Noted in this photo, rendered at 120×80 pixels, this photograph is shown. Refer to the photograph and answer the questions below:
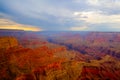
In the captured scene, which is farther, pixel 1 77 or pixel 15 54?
pixel 15 54

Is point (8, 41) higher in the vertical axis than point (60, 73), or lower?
higher

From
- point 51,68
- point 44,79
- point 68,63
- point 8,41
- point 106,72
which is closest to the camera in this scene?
point 44,79

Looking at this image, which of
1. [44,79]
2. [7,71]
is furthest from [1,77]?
[44,79]

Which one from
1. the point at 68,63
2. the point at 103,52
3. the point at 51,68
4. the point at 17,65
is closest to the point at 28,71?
the point at 17,65

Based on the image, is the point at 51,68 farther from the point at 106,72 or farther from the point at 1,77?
the point at 106,72

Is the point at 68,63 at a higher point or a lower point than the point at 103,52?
higher

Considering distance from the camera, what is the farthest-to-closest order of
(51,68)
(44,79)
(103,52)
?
(103,52) < (51,68) < (44,79)

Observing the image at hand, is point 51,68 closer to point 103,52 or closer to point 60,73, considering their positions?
point 60,73

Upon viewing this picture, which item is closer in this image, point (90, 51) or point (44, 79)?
point (44, 79)

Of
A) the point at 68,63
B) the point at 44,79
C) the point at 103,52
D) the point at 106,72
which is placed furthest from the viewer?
the point at 103,52
